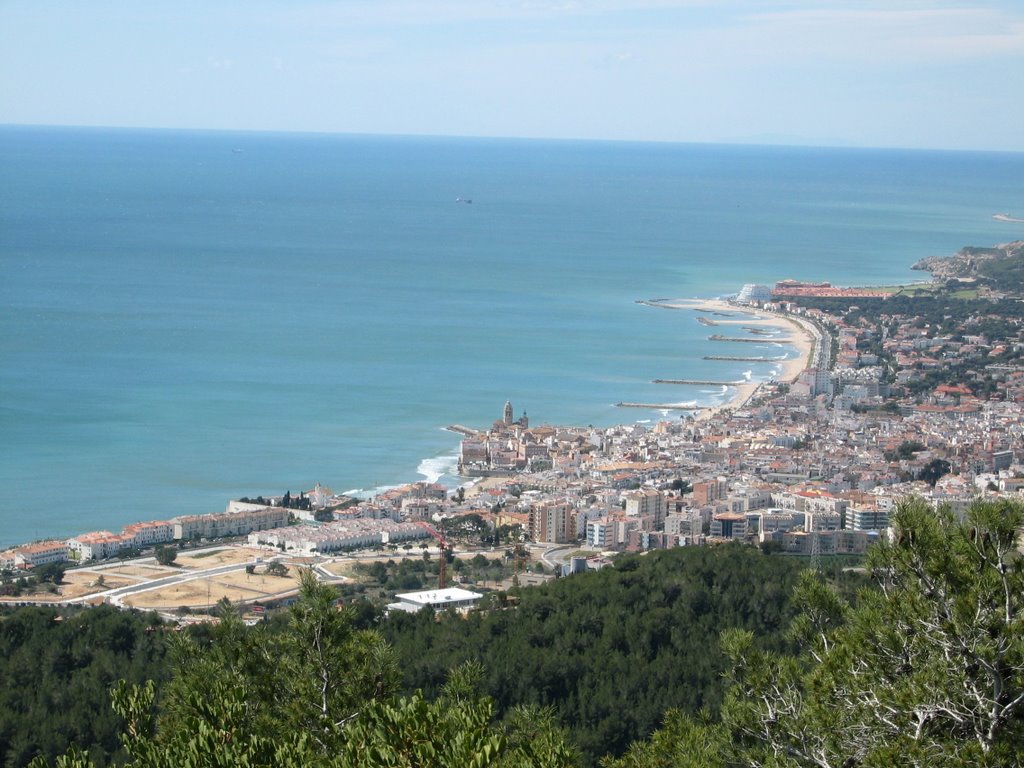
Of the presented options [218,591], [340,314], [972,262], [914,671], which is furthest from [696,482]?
[972,262]

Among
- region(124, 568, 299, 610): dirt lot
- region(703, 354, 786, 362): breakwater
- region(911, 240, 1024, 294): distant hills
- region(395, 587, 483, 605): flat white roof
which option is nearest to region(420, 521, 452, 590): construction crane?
region(395, 587, 483, 605): flat white roof

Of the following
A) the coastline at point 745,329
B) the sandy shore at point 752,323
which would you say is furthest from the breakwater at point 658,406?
the sandy shore at point 752,323

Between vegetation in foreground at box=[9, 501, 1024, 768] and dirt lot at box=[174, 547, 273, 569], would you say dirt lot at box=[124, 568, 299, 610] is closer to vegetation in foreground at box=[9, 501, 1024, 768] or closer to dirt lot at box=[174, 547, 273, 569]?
dirt lot at box=[174, 547, 273, 569]

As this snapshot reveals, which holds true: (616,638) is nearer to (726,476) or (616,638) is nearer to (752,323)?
(726,476)

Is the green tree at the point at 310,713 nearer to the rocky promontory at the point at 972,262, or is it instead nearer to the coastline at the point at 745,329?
the coastline at the point at 745,329

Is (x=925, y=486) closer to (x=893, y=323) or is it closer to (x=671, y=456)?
(x=671, y=456)
